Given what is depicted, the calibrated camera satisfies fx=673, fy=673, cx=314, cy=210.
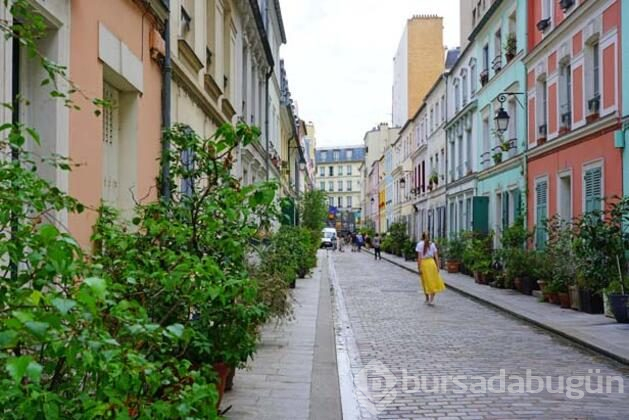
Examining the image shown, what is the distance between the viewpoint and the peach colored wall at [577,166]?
1473cm

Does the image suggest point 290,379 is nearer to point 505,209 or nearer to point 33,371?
point 33,371

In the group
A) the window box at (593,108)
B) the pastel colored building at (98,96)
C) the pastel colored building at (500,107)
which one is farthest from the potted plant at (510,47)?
the pastel colored building at (98,96)

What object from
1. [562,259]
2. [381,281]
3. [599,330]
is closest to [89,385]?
[599,330]

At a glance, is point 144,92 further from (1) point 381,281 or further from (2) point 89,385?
(1) point 381,281

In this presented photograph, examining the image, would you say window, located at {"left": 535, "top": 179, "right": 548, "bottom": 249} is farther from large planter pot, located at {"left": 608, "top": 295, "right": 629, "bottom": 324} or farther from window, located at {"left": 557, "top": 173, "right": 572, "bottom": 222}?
large planter pot, located at {"left": 608, "top": 295, "right": 629, "bottom": 324}

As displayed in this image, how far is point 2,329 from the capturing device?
208 cm

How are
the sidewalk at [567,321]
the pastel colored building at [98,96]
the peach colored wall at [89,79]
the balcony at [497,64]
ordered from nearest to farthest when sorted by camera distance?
the pastel colored building at [98,96], the peach colored wall at [89,79], the sidewalk at [567,321], the balcony at [497,64]

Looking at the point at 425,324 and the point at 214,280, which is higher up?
the point at 214,280

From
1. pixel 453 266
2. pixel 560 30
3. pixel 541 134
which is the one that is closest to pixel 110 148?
pixel 560 30

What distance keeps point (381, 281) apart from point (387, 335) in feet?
44.2

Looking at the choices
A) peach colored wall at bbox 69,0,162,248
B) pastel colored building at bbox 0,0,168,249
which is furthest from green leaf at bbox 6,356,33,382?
peach colored wall at bbox 69,0,162,248

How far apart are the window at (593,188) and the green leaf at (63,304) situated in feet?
48.3

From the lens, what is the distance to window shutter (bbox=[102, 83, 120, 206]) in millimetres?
8164

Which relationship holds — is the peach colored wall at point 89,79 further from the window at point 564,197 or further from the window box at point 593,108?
the window at point 564,197
